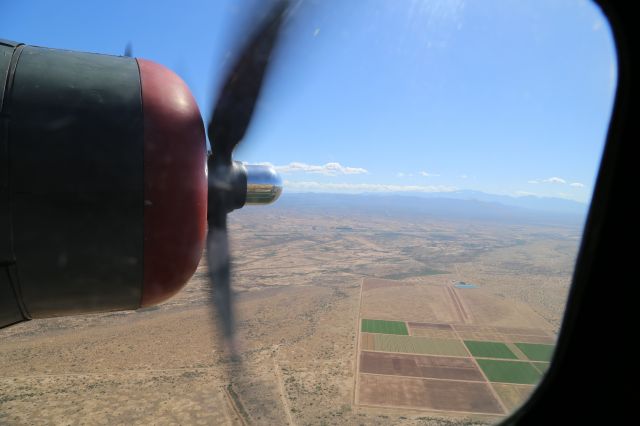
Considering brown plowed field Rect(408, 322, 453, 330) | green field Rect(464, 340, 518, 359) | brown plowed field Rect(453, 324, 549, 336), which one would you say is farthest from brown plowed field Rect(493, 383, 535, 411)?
brown plowed field Rect(408, 322, 453, 330)

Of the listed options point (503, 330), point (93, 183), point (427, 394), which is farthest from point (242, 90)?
point (503, 330)

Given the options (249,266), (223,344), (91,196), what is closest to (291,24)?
(91,196)

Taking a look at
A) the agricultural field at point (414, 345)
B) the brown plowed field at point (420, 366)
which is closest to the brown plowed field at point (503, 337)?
the agricultural field at point (414, 345)

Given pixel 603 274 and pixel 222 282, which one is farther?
pixel 222 282

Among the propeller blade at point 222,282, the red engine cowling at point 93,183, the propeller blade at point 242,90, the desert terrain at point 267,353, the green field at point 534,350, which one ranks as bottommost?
the desert terrain at point 267,353

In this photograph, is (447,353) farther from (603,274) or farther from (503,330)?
(603,274)

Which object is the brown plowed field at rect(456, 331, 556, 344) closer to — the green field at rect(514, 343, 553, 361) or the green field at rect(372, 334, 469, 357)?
the green field at rect(514, 343, 553, 361)

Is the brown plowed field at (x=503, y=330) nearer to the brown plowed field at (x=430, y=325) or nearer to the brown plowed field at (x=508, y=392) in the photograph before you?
the brown plowed field at (x=430, y=325)
